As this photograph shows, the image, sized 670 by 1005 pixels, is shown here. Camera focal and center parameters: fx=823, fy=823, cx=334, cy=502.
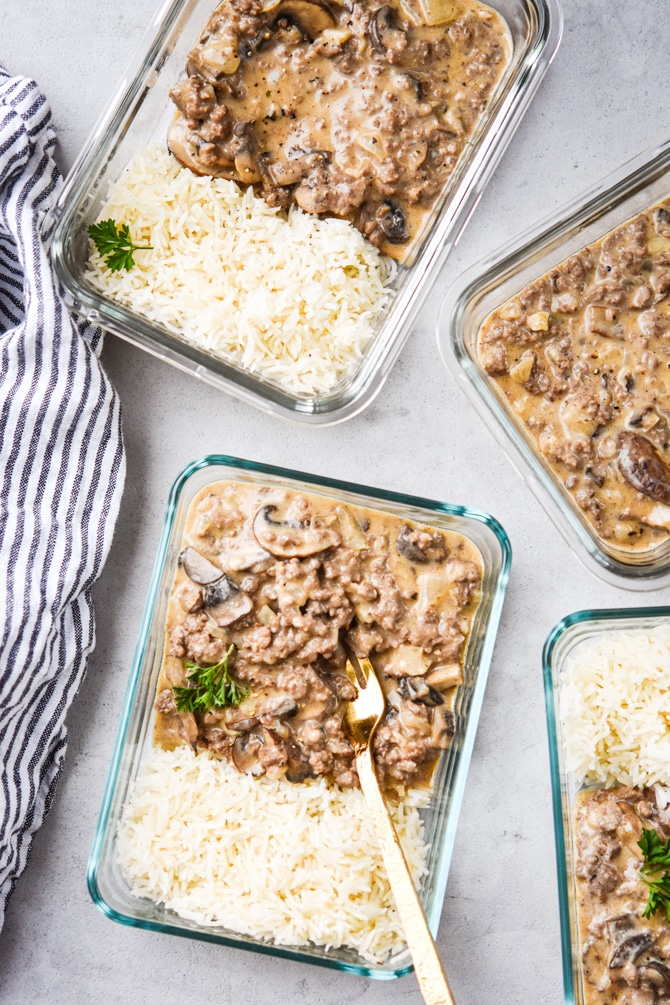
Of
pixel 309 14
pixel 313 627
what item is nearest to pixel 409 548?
pixel 313 627

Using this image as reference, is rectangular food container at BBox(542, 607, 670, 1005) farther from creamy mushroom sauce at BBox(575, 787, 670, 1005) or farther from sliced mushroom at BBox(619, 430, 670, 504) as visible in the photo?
sliced mushroom at BBox(619, 430, 670, 504)

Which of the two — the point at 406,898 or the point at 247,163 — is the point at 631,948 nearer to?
the point at 406,898

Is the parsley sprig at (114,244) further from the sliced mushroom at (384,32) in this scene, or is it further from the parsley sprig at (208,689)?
the parsley sprig at (208,689)

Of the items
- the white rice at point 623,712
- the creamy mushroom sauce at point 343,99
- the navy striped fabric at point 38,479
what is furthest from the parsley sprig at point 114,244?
the white rice at point 623,712

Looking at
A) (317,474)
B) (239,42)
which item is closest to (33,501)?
(317,474)

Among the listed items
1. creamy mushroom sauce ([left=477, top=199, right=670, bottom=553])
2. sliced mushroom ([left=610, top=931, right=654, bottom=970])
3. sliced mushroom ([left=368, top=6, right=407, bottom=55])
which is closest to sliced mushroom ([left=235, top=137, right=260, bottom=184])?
sliced mushroom ([left=368, top=6, right=407, bottom=55])
